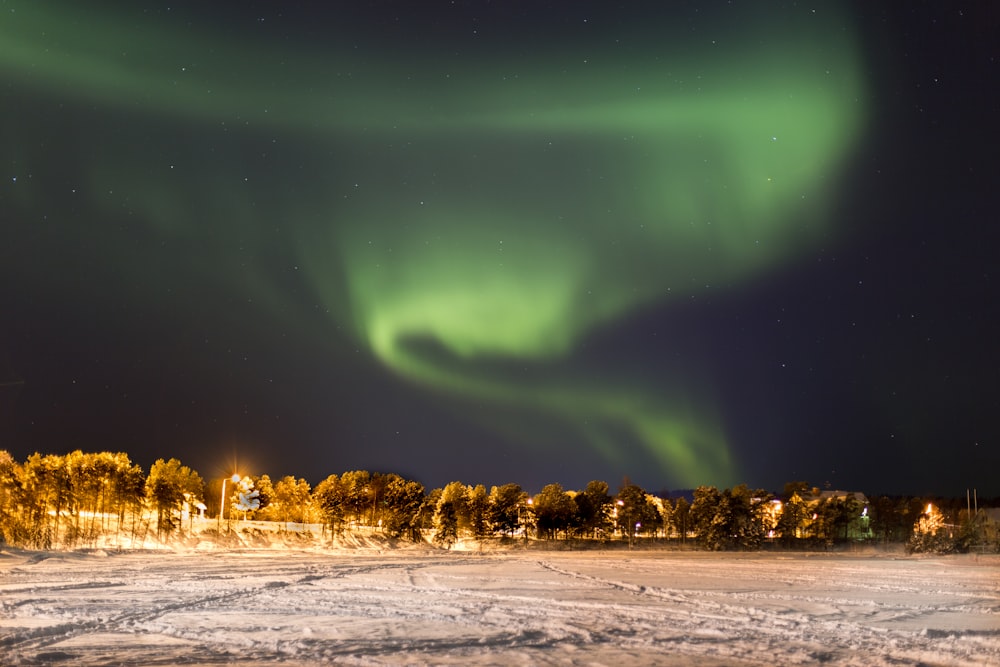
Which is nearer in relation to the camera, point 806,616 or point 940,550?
point 806,616

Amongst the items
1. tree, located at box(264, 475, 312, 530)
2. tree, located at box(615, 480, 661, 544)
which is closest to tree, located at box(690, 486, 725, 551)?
tree, located at box(615, 480, 661, 544)

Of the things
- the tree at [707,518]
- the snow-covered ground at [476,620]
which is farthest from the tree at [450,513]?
the snow-covered ground at [476,620]

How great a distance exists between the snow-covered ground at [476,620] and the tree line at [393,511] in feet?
148

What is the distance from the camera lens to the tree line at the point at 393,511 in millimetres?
82062

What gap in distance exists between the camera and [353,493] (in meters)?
97.9

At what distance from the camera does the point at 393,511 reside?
97625mm

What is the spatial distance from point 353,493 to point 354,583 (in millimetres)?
66716

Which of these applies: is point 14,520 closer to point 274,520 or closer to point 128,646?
point 274,520

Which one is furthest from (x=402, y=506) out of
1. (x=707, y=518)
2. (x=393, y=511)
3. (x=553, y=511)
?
(x=707, y=518)

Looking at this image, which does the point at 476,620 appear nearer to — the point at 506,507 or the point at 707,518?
the point at 506,507

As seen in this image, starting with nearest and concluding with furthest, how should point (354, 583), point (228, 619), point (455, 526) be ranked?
point (228, 619)
point (354, 583)
point (455, 526)

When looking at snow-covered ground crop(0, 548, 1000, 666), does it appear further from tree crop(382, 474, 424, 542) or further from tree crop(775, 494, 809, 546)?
tree crop(775, 494, 809, 546)

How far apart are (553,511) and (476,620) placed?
81541 mm

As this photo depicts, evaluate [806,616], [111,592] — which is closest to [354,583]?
[111,592]
